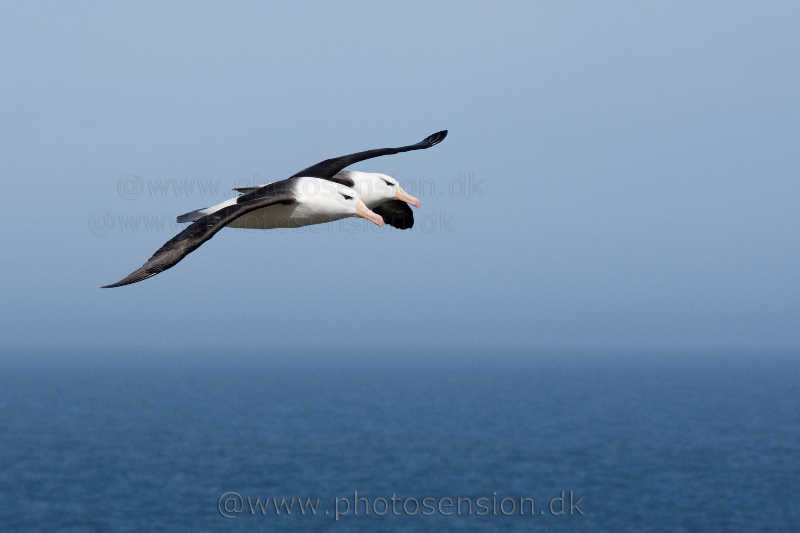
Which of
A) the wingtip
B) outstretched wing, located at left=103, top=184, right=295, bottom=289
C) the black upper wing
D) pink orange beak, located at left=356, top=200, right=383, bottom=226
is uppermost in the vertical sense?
the wingtip

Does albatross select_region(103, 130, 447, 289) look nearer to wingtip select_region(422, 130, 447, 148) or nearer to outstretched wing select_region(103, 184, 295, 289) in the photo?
outstretched wing select_region(103, 184, 295, 289)

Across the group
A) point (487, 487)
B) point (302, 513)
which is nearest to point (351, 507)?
point (302, 513)

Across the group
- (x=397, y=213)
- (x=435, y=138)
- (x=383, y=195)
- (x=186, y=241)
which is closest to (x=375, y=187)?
(x=383, y=195)

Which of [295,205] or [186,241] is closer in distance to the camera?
[186,241]

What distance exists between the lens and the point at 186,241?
40.0 ft

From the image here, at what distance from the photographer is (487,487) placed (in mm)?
173125

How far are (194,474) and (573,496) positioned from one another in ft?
248

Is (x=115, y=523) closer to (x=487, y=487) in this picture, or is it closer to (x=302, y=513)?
(x=302, y=513)

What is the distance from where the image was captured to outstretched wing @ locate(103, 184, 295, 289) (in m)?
11.4

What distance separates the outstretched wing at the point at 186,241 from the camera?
447 inches

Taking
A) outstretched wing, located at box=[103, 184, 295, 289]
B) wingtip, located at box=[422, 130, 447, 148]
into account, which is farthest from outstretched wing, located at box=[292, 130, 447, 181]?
outstretched wing, located at box=[103, 184, 295, 289]

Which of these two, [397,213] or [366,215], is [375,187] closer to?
[397,213]

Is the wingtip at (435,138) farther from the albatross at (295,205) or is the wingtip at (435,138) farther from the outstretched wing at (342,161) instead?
the albatross at (295,205)

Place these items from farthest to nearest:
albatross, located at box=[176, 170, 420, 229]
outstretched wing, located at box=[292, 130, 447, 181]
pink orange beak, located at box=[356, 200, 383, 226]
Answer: albatross, located at box=[176, 170, 420, 229] < outstretched wing, located at box=[292, 130, 447, 181] < pink orange beak, located at box=[356, 200, 383, 226]
